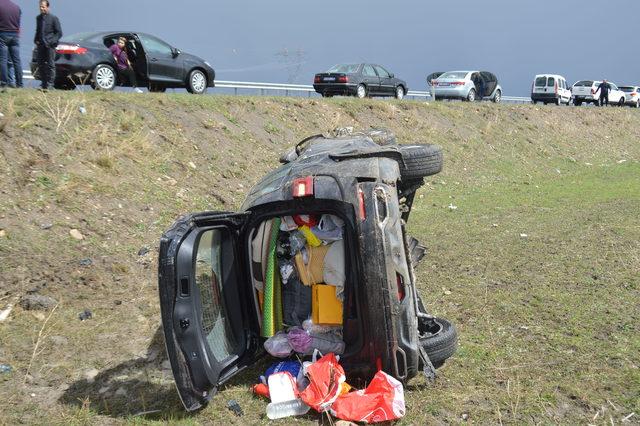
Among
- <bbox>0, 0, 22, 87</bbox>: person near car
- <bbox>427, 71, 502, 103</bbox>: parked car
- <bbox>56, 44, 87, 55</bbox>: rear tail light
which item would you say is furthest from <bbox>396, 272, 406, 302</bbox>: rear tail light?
<bbox>427, 71, 502, 103</bbox>: parked car

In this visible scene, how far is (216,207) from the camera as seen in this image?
8.39m

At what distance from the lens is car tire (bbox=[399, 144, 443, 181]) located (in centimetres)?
491

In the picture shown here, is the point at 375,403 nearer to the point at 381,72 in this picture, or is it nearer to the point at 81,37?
the point at 81,37

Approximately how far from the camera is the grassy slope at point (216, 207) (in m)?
3.78

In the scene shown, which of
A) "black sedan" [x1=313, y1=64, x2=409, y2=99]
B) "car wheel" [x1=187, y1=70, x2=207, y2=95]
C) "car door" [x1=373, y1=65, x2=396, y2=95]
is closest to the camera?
"car wheel" [x1=187, y1=70, x2=207, y2=95]

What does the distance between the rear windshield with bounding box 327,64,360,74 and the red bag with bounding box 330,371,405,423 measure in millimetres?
17488

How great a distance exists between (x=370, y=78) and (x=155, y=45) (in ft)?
31.4

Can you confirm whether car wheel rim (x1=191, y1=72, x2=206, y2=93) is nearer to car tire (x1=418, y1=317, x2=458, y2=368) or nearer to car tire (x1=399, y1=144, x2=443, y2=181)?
car tire (x1=399, y1=144, x2=443, y2=181)

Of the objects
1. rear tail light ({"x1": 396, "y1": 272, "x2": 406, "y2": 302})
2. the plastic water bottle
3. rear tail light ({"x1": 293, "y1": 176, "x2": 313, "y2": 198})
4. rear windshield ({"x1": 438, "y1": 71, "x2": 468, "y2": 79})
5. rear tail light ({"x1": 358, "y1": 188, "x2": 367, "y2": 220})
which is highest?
rear windshield ({"x1": 438, "y1": 71, "x2": 468, "y2": 79})

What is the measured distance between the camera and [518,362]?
4172mm

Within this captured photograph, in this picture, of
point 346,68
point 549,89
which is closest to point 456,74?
point 346,68

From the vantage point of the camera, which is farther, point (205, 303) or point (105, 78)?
point (105, 78)

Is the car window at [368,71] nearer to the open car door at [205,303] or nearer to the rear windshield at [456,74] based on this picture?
the rear windshield at [456,74]

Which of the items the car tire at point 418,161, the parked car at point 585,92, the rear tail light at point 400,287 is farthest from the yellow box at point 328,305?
the parked car at point 585,92
